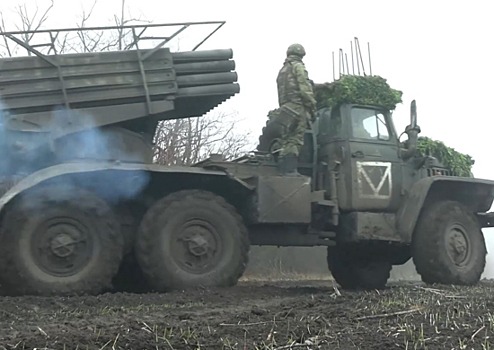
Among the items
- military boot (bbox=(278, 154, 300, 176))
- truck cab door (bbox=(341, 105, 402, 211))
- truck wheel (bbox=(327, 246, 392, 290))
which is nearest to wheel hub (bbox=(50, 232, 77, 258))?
military boot (bbox=(278, 154, 300, 176))

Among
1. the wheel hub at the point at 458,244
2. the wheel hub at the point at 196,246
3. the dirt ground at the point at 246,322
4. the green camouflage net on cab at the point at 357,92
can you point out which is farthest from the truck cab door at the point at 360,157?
the dirt ground at the point at 246,322

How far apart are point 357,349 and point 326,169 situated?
247 inches

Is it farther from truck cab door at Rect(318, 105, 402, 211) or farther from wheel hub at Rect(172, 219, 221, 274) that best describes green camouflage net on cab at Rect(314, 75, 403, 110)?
wheel hub at Rect(172, 219, 221, 274)

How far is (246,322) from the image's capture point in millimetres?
5992

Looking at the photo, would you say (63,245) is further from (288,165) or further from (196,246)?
(288,165)

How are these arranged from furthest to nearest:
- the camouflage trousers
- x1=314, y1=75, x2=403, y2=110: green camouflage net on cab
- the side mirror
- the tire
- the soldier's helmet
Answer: the side mirror, x1=314, y1=75, x2=403, y2=110: green camouflage net on cab, the soldier's helmet, the camouflage trousers, the tire

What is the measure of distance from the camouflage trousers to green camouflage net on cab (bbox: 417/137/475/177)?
2117mm

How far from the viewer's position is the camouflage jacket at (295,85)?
35.0 ft

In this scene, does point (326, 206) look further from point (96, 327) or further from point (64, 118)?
point (96, 327)

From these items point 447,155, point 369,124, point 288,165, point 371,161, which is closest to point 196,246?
point 288,165

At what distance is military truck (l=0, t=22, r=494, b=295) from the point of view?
8.71 meters

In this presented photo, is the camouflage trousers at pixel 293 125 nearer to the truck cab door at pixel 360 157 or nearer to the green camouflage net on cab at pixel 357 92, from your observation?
the truck cab door at pixel 360 157

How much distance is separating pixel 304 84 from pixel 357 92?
1.04 meters

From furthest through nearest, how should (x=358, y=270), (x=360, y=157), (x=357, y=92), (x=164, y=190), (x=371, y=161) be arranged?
(x=358, y=270)
(x=357, y=92)
(x=371, y=161)
(x=360, y=157)
(x=164, y=190)
